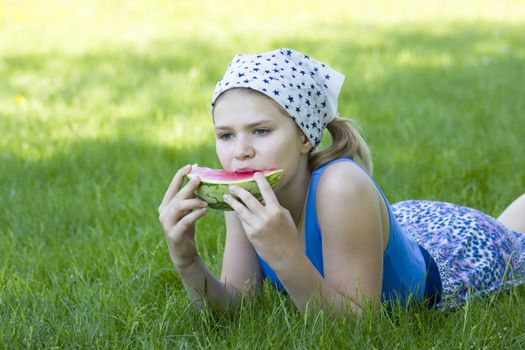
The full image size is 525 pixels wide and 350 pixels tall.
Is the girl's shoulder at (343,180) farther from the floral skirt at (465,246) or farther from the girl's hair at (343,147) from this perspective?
the floral skirt at (465,246)

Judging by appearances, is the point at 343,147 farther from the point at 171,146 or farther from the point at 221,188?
the point at 171,146

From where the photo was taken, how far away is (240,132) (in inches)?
108

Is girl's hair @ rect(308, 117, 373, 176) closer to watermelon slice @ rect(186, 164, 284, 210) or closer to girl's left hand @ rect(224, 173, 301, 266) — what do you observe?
watermelon slice @ rect(186, 164, 284, 210)

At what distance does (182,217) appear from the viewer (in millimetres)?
2773

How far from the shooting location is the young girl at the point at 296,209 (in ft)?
8.70

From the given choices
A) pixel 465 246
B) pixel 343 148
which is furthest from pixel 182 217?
pixel 465 246

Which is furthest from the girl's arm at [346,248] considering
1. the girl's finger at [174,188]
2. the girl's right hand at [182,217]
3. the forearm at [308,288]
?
the girl's finger at [174,188]

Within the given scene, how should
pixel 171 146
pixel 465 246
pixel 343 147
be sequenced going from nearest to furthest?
pixel 343 147 → pixel 465 246 → pixel 171 146

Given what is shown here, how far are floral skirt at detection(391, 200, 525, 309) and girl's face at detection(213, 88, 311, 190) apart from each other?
3.14 feet

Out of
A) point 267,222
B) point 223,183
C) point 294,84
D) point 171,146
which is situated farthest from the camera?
point 171,146

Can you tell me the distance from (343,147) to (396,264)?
1.55 ft

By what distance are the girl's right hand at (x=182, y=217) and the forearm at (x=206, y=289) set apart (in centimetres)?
4

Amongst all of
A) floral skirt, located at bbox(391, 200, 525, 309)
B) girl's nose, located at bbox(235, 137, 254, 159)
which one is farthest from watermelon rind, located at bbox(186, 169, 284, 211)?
floral skirt, located at bbox(391, 200, 525, 309)

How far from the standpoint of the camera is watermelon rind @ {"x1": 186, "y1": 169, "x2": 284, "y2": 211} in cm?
262
